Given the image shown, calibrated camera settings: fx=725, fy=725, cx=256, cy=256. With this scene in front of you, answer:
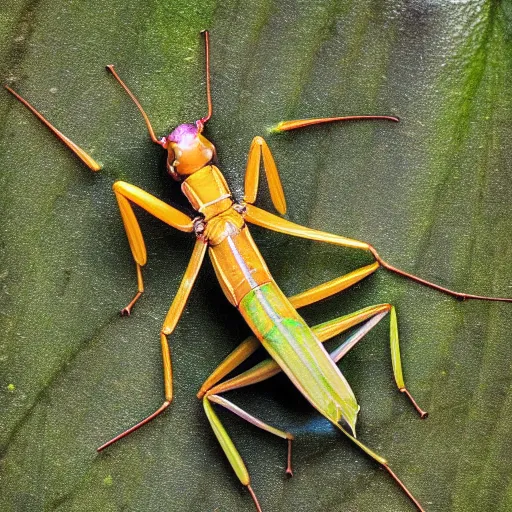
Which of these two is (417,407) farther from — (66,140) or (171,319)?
(66,140)

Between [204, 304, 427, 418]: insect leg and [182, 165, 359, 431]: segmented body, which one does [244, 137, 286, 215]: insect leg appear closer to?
[182, 165, 359, 431]: segmented body

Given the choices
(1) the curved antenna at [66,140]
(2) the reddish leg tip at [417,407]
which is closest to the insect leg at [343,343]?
(2) the reddish leg tip at [417,407]

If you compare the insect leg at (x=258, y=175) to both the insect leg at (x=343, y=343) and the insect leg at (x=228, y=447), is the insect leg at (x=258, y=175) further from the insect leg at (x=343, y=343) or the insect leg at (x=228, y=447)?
the insect leg at (x=228, y=447)

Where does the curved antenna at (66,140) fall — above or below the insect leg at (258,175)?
above

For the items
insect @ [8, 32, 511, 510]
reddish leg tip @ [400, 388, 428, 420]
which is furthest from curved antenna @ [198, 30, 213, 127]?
reddish leg tip @ [400, 388, 428, 420]

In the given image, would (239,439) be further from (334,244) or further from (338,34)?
(338,34)

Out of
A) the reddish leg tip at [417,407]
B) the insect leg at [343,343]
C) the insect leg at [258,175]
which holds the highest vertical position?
the insect leg at [258,175]

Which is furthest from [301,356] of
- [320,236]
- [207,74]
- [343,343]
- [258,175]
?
[207,74]
